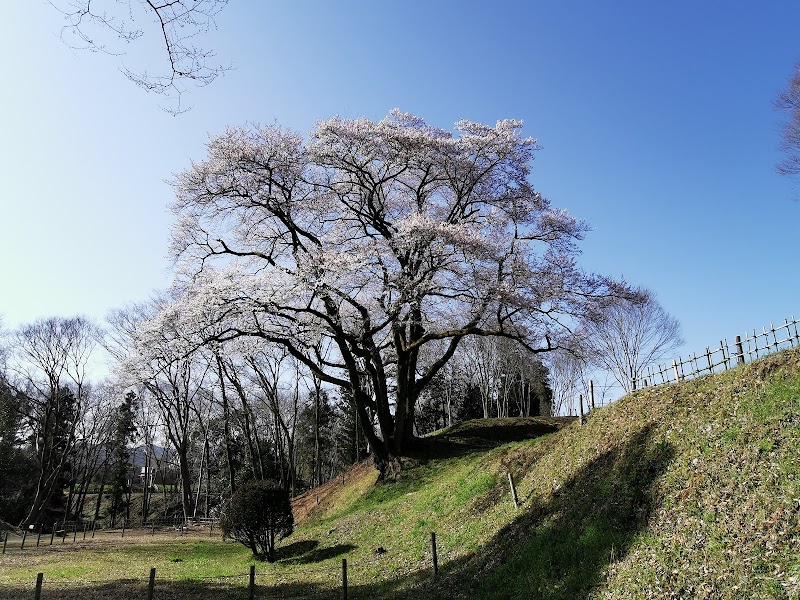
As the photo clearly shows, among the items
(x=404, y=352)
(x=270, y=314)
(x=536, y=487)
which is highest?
(x=270, y=314)

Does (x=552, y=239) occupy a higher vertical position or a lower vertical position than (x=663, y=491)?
higher

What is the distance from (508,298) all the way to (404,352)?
503 centimetres

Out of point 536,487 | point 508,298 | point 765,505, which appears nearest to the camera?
point 765,505

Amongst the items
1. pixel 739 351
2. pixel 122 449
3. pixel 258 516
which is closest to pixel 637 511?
pixel 739 351

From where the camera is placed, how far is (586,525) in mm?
8656

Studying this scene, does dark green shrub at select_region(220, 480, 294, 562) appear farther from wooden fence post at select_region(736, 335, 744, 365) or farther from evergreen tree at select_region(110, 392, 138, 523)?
evergreen tree at select_region(110, 392, 138, 523)

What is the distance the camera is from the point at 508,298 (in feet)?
55.5

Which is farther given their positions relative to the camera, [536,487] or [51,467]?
[51,467]

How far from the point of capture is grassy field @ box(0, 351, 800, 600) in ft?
20.6

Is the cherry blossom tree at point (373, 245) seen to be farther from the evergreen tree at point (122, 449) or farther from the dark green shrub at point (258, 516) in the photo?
the evergreen tree at point (122, 449)

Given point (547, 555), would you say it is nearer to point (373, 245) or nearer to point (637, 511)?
point (637, 511)

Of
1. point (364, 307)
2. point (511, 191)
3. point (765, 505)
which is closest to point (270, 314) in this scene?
point (364, 307)

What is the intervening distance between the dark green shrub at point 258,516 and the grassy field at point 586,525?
0.75 metres

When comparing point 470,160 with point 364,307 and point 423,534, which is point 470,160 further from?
point 423,534
